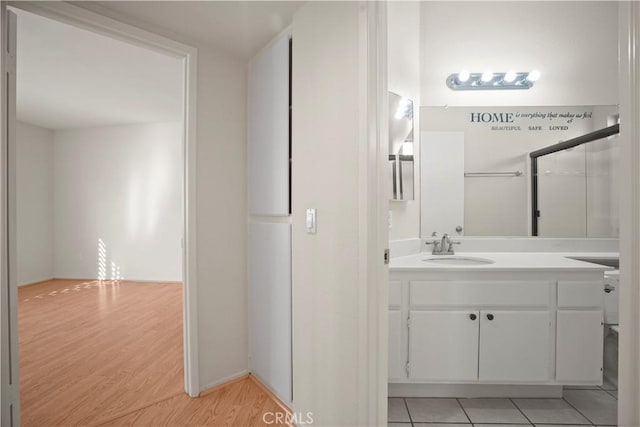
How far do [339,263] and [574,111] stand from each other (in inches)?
90.5

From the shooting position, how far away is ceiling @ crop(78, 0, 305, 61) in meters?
1.55

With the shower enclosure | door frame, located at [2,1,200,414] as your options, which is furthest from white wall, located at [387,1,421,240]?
door frame, located at [2,1,200,414]

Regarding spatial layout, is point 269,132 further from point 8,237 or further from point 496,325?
point 496,325

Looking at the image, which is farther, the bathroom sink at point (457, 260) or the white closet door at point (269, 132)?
the bathroom sink at point (457, 260)

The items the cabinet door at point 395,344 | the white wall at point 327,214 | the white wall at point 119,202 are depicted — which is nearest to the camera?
the white wall at point 327,214

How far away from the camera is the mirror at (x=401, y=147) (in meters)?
2.14

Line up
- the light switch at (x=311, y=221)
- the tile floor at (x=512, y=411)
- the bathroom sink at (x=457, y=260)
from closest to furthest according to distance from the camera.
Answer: the light switch at (x=311, y=221)
the tile floor at (x=512, y=411)
the bathroom sink at (x=457, y=260)

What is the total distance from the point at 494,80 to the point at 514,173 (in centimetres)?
72

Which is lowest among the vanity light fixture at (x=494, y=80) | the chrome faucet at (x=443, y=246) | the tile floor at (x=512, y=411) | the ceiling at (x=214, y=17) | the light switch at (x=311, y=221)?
the tile floor at (x=512, y=411)

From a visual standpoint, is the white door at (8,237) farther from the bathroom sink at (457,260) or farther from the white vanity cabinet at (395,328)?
the bathroom sink at (457,260)

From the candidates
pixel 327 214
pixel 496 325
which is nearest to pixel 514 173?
pixel 496 325

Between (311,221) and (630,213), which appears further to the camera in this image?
(311,221)

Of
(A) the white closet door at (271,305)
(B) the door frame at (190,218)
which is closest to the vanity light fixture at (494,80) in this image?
(A) the white closet door at (271,305)

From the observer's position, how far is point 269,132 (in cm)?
187
